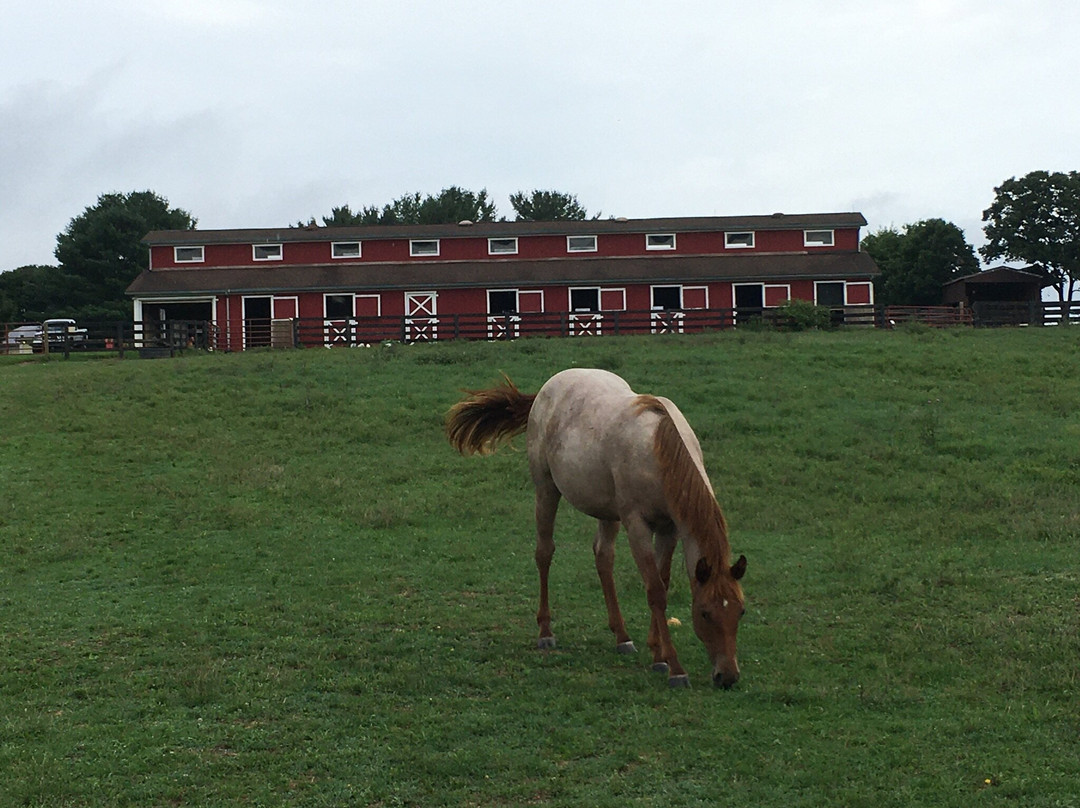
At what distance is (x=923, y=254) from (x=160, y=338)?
149 feet

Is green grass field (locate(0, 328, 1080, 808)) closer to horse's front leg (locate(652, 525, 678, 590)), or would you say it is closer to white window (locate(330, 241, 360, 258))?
horse's front leg (locate(652, 525, 678, 590))

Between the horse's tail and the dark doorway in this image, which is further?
the dark doorway

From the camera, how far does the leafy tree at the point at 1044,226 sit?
6488 cm

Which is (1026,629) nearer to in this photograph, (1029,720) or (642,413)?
(1029,720)

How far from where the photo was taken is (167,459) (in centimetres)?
1861

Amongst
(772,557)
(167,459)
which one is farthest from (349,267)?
(772,557)

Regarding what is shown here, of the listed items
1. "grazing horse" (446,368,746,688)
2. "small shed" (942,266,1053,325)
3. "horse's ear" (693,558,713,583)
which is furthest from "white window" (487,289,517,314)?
"horse's ear" (693,558,713,583)

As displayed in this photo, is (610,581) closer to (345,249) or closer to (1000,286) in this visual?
(345,249)

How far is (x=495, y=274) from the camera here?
143 feet

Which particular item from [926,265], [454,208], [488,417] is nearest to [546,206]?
[454,208]

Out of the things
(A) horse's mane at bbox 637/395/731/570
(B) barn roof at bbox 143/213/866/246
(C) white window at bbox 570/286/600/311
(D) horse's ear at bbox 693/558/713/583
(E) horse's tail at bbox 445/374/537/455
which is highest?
(B) barn roof at bbox 143/213/866/246

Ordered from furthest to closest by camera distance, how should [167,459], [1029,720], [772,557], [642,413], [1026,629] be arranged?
[167,459]
[772,557]
[1026,629]
[642,413]
[1029,720]

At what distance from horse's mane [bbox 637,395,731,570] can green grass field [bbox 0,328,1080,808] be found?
106 centimetres

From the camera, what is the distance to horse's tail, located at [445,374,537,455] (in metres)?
10.5
